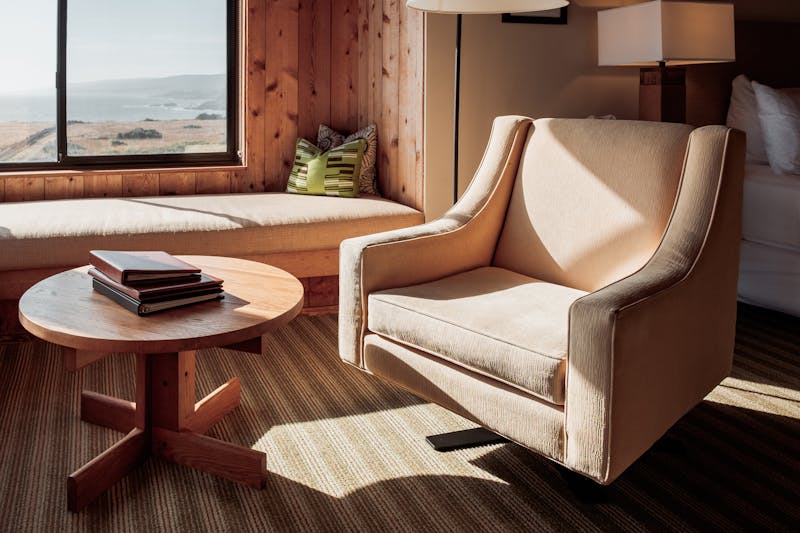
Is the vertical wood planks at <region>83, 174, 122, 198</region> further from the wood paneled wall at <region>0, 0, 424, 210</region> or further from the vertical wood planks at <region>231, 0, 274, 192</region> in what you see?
the vertical wood planks at <region>231, 0, 274, 192</region>

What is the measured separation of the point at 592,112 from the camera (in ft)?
13.7

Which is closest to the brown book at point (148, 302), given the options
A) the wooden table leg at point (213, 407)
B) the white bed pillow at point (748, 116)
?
the wooden table leg at point (213, 407)

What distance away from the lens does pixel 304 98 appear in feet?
14.3

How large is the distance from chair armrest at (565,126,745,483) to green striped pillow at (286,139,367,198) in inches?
83.4

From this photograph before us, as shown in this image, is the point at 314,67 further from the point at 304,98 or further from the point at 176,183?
the point at 176,183

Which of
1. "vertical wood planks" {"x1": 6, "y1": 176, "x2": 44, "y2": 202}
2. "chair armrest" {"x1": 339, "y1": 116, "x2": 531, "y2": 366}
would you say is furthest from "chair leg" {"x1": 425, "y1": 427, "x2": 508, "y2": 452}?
"vertical wood planks" {"x1": 6, "y1": 176, "x2": 44, "y2": 202}

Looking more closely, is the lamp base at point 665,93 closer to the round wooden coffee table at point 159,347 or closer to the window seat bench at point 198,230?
the window seat bench at point 198,230

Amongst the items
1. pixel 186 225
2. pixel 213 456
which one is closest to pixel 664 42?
pixel 186 225

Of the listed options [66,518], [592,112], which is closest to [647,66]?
[592,112]

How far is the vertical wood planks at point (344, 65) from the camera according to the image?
171 inches

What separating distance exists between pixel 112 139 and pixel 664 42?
9.03 ft

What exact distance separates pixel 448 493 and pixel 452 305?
0.49 metres

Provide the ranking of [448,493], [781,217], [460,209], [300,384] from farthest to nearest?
[781,217] → [300,384] → [460,209] → [448,493]

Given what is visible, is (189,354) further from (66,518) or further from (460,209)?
(460,209)
